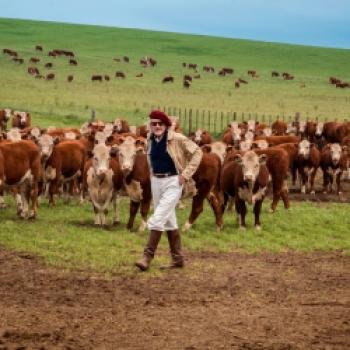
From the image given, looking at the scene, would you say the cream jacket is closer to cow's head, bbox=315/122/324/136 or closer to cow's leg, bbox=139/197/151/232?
cow's leg, bbox=139/197/151/232

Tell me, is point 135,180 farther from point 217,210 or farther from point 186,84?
point 186,84

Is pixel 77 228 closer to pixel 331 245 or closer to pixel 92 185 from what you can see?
pixel 92 185

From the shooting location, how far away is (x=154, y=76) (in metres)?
70.9

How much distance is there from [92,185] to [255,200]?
286 cm

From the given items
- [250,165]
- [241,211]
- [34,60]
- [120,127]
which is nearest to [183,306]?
[241,211]

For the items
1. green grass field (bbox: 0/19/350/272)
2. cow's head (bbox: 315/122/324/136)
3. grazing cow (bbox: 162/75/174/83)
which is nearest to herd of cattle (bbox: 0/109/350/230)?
green grass field (bbox: 0/19/350/272)

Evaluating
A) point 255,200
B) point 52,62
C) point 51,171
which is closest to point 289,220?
point 255,200

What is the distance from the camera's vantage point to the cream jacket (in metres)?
10.2

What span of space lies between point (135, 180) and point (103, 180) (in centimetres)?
96

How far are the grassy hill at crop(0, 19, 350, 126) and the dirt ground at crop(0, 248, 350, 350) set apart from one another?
949 inches

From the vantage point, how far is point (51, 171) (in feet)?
54.5

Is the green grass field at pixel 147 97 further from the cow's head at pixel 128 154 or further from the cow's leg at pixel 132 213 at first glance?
the cow's head at pixel 128 154

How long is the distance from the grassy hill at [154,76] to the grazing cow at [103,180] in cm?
1949

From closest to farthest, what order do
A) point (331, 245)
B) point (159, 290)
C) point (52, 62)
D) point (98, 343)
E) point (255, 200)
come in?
point (98, 343)
point (159, 290)
point (331, 245)
point (255, 200)
point (52, 62)
